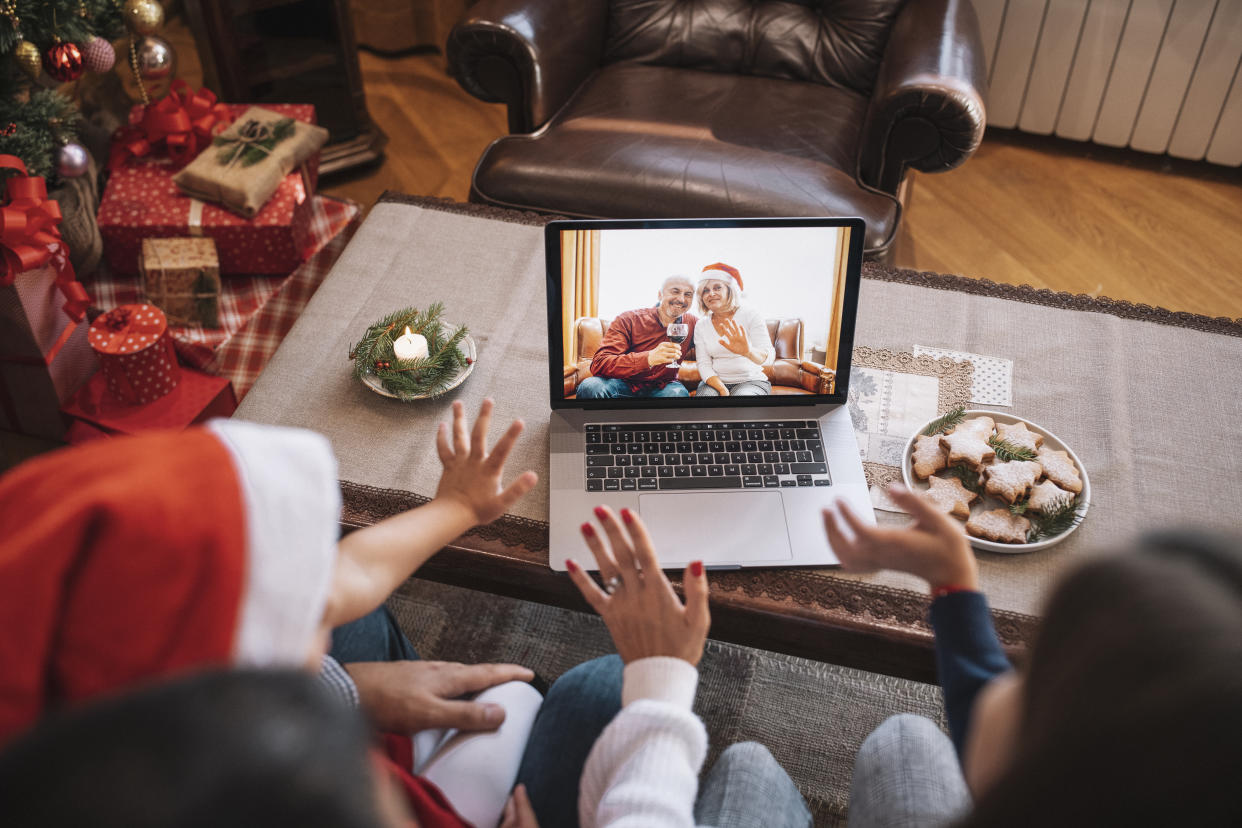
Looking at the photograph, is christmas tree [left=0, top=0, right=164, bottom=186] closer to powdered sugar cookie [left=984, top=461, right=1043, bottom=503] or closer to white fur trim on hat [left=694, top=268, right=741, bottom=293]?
white fur trim on hat [left=694, top=268, right=741, bottom=293]

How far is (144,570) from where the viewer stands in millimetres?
443

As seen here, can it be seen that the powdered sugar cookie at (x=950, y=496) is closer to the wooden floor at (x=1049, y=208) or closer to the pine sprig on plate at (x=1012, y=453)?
Result: the pine sprig on plate at (x=1012, y=453)

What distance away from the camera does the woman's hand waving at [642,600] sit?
92cm

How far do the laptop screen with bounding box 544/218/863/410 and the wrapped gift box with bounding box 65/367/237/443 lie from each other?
0.85 metres

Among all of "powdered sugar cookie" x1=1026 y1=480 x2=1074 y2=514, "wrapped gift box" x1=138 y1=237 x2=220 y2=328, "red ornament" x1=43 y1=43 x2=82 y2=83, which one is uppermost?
"red ornament" x1=43 y1=43 x2=82 y2=83

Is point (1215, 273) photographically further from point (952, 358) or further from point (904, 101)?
point (952, 358)

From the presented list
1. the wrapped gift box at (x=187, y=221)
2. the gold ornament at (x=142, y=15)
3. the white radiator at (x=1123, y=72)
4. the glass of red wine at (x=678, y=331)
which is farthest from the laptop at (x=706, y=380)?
the white radiator at (x=1123, y=72)

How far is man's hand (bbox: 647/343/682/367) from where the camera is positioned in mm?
1191

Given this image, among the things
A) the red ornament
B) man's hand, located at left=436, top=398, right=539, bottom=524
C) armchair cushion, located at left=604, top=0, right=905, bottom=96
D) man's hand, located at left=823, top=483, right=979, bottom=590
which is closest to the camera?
man's hand, located at left=823, top=483, right=979, bottom=590

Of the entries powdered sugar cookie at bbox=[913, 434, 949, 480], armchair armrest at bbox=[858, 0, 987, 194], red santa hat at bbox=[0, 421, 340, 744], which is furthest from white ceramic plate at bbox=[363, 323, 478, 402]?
armchair armrest at bbox=[858, 0, 987, 194]

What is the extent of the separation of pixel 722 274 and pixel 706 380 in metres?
0.14

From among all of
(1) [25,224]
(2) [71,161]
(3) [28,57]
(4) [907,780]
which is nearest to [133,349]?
(1) [25,224]

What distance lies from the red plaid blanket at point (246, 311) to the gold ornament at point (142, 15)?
50cm

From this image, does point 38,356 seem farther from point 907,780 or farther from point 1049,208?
point 1049,208
